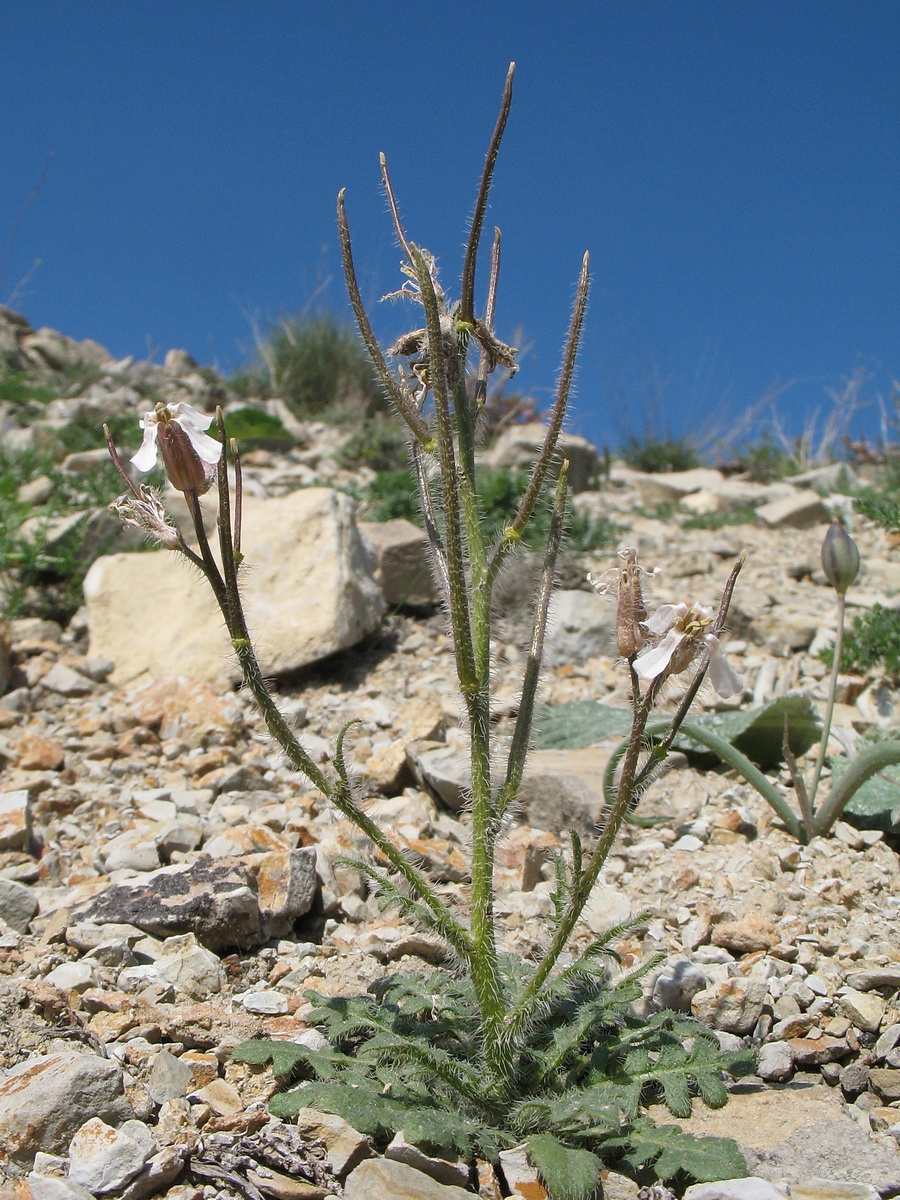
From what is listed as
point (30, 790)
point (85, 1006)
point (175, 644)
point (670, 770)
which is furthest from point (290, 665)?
point (85, 1006)

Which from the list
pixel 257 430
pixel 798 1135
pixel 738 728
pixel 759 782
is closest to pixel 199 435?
pixel 798 1135

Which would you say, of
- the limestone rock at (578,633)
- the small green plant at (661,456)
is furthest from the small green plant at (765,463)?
the limestone rock at (578,633)

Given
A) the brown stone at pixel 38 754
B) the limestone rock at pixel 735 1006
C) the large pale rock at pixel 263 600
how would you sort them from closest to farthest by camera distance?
the limestone rock at pixel 735 1006
the brown stone at pixel 38 754
the large pale rock at pixel 263 600

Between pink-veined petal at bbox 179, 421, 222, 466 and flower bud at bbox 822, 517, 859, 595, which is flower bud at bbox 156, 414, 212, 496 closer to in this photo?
pink-veined petal at bbox 179, 421, 222, 466

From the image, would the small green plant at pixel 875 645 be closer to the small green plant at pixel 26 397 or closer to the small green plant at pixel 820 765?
the small green plant at pixel 820 765

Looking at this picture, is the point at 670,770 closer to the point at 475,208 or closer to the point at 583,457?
the point at 475,208

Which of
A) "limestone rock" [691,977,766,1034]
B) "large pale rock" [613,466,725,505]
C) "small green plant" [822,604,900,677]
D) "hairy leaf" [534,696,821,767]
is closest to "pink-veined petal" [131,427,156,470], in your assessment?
"limestone rock" [691,977,766,1034]
